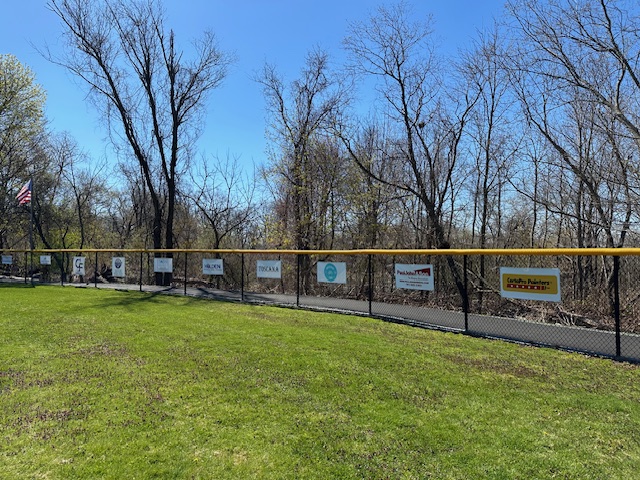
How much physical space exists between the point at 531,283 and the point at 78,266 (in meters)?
19.5

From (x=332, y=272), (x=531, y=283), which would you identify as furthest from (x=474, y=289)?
(x=531, y=283)

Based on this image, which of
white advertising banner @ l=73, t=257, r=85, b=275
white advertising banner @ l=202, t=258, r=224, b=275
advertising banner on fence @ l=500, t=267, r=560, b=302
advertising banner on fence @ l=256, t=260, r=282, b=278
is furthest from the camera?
white advertising banner @ l=73, t=257, r=85, b=275

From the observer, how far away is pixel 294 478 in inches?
117

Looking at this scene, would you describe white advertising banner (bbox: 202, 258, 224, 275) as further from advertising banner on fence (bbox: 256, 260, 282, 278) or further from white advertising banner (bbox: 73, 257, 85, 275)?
white advertising banner (bbox: 73, 257, 85, 275)

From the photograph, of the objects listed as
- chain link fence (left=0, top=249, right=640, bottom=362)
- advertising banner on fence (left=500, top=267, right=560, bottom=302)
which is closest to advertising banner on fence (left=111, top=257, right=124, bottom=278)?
chain link fence (left=0, top=249, right=640, bottom=362)

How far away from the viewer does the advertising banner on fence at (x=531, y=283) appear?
283 inches

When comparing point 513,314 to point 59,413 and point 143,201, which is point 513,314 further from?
point 143,201

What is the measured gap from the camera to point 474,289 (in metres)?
12.1

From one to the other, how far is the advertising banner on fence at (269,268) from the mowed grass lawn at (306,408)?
5.03 m

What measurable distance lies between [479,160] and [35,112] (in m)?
30.1

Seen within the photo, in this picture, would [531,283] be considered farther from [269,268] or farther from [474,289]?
[269,268]

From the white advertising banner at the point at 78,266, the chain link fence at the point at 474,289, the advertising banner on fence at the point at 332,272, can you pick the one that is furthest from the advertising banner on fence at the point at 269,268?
the white advertising banner at the point at 78,266

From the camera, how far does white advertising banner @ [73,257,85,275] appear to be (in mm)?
19344

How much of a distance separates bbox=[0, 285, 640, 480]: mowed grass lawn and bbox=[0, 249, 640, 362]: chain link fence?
1.13m
